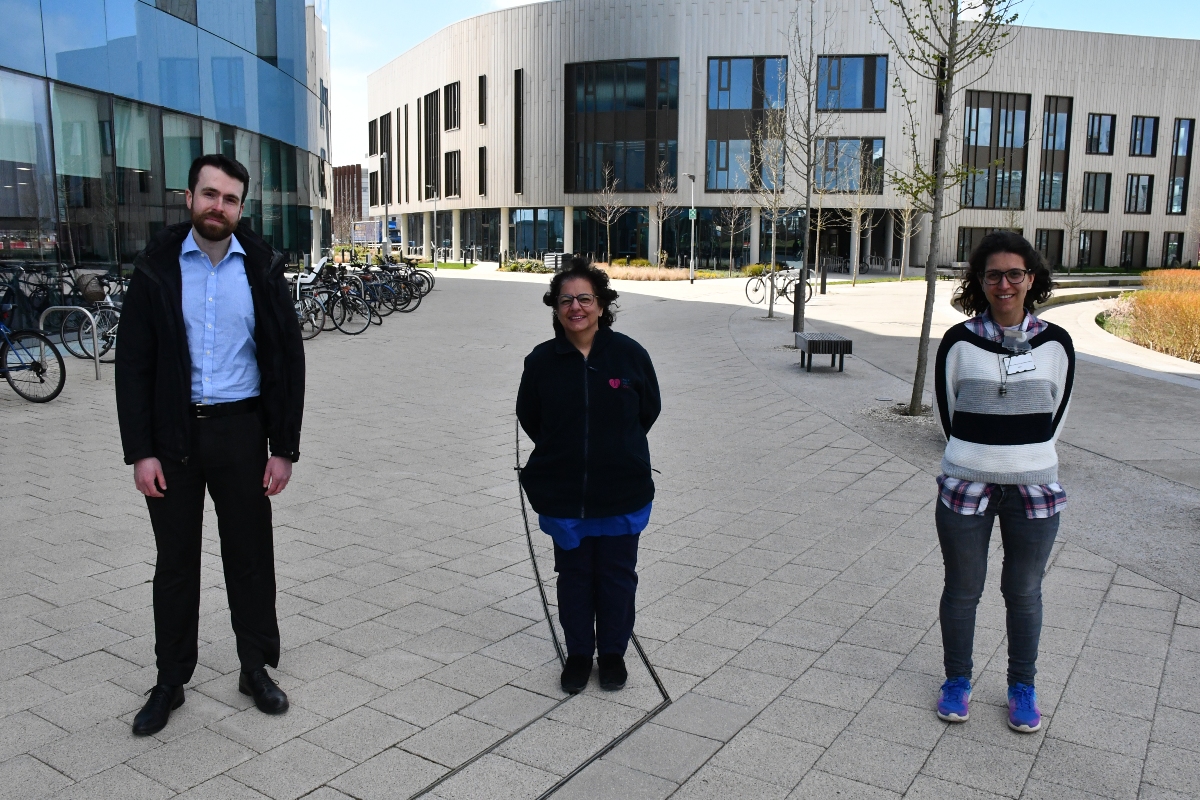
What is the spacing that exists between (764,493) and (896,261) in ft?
173

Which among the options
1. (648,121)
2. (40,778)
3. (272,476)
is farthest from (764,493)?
(648,121)

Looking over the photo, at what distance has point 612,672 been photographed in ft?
13.1

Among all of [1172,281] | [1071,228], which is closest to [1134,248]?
[1071,228]

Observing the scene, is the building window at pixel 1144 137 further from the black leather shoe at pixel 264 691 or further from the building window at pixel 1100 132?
the black leather shoe at pixel 264 691

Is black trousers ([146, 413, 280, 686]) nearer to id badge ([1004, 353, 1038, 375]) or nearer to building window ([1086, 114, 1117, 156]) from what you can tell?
id badge ([1004, 353, 1038, 375])

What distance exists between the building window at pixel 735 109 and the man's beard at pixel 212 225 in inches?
1957

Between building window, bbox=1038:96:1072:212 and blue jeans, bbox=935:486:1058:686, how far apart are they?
5992 cm

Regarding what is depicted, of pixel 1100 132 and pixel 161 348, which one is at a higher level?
pixel 1100 132

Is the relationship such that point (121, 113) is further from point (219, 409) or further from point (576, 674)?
point (576, 674)

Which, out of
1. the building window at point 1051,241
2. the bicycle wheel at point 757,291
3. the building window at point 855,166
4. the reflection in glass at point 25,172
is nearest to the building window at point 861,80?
the building window at point 855,166

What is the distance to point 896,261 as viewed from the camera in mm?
56812

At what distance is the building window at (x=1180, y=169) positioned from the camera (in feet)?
194

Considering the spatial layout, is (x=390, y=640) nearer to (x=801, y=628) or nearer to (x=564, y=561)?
(x=564, y=561)

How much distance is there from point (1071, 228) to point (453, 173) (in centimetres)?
3687
